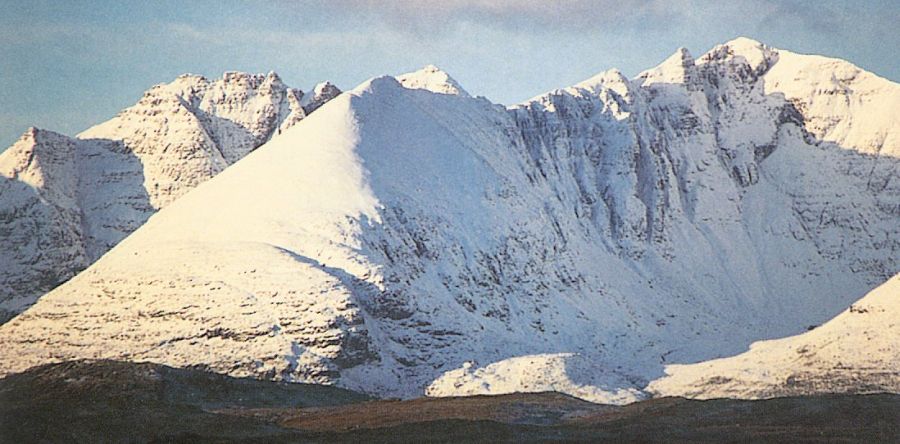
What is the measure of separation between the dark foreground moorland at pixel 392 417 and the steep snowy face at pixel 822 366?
36944mm

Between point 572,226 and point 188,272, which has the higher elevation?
point 572,226

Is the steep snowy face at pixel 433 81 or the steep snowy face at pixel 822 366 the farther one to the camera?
the steep snowy face at pixel 433 81

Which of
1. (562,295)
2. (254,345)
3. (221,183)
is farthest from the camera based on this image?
(562,295)

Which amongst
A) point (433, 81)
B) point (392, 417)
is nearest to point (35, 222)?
point (433, 81)

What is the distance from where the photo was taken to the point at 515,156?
567ft

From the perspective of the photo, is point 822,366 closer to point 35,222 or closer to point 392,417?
point 392,417

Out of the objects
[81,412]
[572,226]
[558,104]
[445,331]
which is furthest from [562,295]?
[81,412]

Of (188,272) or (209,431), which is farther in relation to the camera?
(188,272)

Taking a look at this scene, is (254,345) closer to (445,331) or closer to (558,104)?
(445,331)

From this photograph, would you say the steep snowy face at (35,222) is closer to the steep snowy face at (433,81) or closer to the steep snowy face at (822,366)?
the steep snowy face at (433,81)

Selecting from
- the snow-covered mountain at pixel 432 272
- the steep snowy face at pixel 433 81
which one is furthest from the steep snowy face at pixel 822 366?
the steep snowy face at pixel 433 81

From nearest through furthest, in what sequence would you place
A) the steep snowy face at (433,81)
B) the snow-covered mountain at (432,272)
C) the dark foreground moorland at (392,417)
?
1. the dark foreground moorland at (392,417)
2. the snow-covered mountain at (432,272)
3. the steep snowy face at (433,81)

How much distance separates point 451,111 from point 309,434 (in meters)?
106

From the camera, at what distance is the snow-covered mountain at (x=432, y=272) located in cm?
11881
